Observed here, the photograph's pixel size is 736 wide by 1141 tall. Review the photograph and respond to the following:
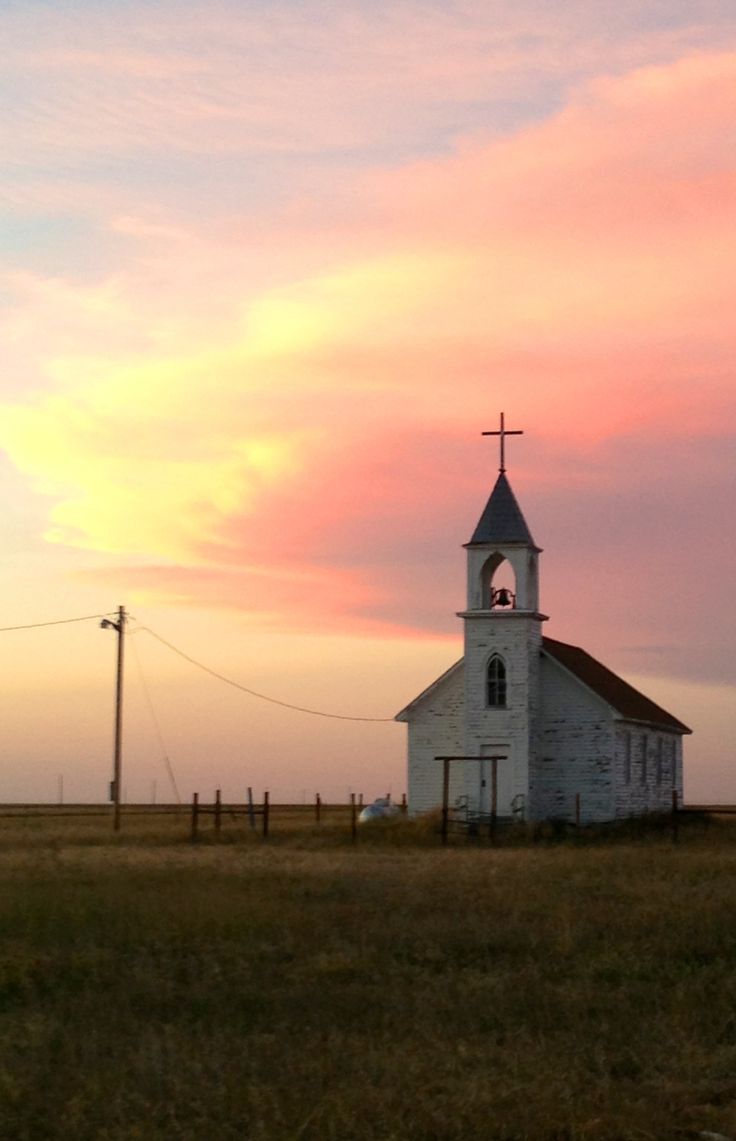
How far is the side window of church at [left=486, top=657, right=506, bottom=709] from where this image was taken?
46594 millimetres

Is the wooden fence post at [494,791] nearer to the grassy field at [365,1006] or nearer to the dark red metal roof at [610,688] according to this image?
the dark red metal roof at [610,688]

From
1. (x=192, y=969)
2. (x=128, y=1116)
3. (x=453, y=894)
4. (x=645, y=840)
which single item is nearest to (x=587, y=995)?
(x=192, y=969)

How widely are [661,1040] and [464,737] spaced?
3428cm

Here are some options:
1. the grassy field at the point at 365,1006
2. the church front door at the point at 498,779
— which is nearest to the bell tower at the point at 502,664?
the church front door at the point at 498,779

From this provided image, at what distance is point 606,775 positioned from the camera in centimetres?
4700

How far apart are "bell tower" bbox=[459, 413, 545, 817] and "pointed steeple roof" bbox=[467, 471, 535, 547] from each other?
0.03 metres

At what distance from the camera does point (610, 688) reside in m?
52.4

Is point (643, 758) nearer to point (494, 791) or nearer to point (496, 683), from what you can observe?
point (496, 683)

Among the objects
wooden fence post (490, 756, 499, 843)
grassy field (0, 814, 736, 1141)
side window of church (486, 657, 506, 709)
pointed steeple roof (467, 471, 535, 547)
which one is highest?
pointed steeple roof (467, 471, 535, 547)

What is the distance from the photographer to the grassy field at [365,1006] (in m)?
10.1

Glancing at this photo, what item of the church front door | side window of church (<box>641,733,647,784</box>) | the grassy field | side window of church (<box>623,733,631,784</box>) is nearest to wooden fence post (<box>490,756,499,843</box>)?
the church front door

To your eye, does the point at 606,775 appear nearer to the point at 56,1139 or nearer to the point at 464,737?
the point at 464,737

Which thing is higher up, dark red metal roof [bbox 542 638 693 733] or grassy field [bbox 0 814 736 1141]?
dark red metal roof [bbox 542 638 693 733]

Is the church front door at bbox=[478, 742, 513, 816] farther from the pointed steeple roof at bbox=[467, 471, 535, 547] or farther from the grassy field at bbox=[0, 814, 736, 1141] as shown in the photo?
the grassy field at bbox=[0, 814, 736, 1141]
